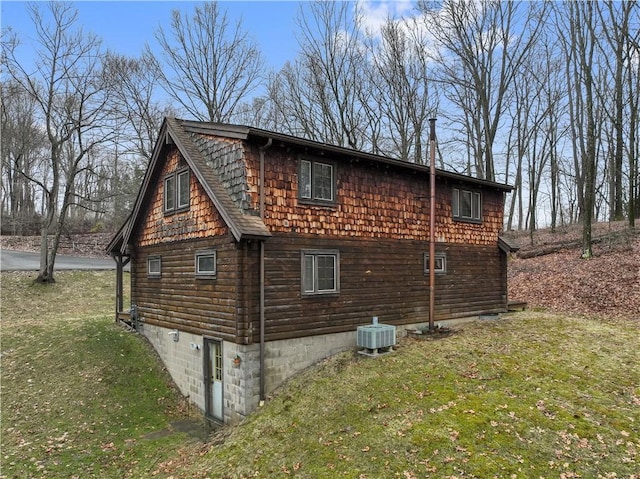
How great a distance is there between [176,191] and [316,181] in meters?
4.52

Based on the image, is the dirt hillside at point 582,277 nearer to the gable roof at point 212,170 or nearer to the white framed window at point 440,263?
the white framed window at point 440,263

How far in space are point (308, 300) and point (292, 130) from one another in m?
24.2

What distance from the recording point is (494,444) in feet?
25.7

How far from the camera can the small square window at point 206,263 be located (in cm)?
1210

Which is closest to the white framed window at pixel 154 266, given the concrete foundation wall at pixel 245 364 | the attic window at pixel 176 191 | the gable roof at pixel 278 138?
the attic window at pixel 176 191

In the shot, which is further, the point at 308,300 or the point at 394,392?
the point at 308,300

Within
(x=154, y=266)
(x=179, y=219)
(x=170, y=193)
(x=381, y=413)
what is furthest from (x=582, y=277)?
(x=154, y=266)

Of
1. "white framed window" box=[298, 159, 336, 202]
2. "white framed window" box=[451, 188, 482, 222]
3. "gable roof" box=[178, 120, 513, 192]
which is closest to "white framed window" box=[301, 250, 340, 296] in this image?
"white framed window" box=[298, 159, 336, 202]

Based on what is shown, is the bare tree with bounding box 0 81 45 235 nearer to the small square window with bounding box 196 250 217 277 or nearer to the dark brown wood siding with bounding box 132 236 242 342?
the dark brown wood siding with bounding box 132 236 242 342

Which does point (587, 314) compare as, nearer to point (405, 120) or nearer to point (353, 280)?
point (353, 280)

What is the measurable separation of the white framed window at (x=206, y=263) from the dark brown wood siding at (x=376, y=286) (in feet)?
5.25

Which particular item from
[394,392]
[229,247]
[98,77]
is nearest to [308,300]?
[229,247]

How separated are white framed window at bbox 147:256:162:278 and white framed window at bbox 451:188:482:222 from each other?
10.6 metres

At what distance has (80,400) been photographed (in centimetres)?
1280
